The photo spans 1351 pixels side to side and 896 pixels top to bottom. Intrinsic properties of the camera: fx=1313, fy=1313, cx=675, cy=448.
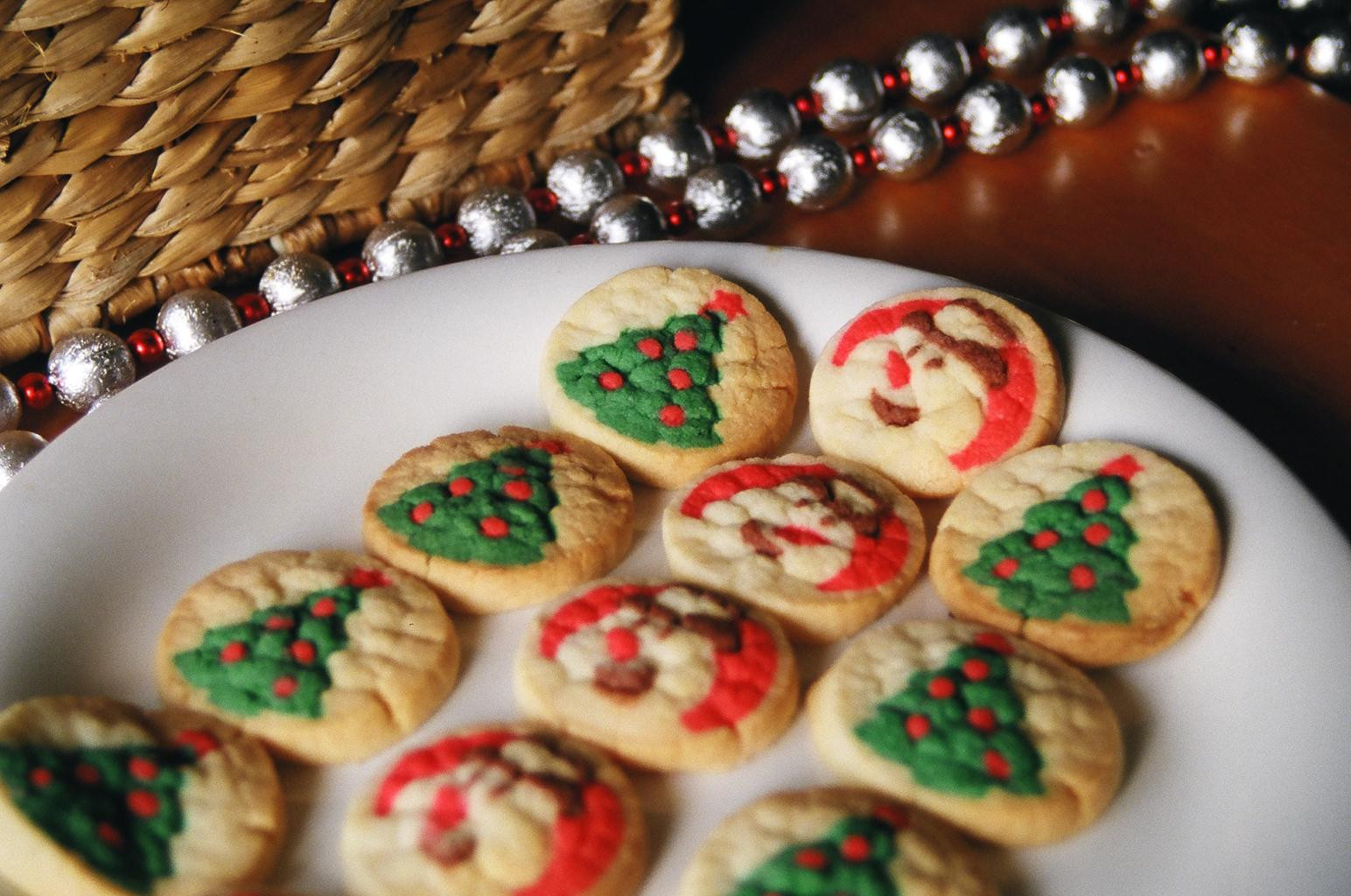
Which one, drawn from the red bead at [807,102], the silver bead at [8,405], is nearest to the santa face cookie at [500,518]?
the silver bead at [8,405]

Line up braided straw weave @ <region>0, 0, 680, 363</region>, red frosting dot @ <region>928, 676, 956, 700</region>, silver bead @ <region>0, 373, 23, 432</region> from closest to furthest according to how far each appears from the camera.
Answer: red frosting dot @ <region>928, 676, 956, 700</region>, braided straw weave @ <region>0, 0, 680, 363</region>, silver bead @ <region>0, 373, 23, 432</region>

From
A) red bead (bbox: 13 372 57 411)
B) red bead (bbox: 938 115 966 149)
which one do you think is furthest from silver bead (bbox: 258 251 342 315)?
red bead (bbox: 938 115 966 149)

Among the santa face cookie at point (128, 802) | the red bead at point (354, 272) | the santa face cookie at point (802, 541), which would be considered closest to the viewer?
the santa face cookie at point (128, 802)

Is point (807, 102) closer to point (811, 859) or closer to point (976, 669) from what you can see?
point (976, 669)

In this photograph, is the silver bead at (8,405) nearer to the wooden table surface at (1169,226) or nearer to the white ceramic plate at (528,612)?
the white ceramic plate at (528,612)

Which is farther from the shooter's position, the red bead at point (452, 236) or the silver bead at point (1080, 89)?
the silver bead at point (1080, 89)

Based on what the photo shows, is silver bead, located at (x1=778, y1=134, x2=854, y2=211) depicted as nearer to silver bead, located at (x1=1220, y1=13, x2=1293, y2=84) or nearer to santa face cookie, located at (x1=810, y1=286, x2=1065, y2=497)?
santa face cookie, located at (x1=810, y1=286, x2=1065, y2=497)
